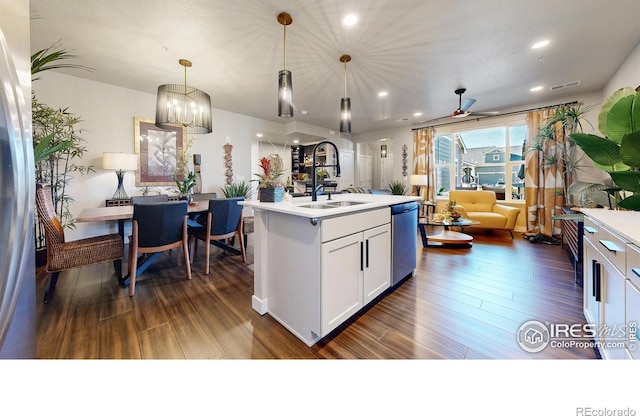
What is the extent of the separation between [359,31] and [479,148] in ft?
15.2

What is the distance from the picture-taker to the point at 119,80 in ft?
11.5

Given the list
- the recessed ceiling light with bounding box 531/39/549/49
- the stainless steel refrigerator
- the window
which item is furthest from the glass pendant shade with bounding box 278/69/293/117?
the window

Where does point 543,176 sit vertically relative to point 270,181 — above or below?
above

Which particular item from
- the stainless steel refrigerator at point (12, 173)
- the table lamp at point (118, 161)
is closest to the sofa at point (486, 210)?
the stainless steel refrigerator at point (12, 173)

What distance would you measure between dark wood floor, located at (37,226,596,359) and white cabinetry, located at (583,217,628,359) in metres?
0.26

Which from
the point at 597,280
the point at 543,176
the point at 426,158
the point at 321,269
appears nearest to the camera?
the point at 597,280

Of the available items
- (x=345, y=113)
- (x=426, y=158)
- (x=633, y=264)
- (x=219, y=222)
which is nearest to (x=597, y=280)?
(x=633, y=264)

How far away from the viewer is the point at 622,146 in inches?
51.3

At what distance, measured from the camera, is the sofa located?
420cm

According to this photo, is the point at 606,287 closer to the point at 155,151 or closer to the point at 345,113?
the point at 345,113

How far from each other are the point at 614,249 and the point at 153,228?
3129 mm

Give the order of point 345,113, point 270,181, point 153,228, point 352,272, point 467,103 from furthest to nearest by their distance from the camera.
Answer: point 467,103, point 345,113, point 153,228, point 270,181, point 352,272

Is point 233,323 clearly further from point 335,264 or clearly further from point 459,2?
point 459,2
